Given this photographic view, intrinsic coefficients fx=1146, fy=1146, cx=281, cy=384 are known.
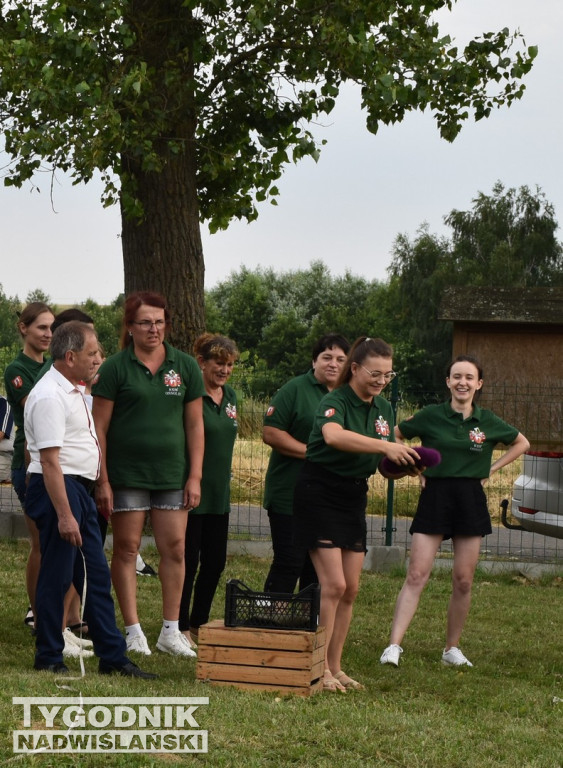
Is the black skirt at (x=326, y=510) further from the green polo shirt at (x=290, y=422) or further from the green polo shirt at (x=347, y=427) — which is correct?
the green polo shirt at (x=290, y=422)

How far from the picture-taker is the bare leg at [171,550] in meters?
6.66

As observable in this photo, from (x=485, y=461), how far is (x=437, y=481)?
0.35 m

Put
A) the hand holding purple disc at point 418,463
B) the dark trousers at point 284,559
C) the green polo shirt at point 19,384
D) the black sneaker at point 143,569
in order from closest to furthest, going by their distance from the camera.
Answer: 1. the hand holding purple disc at point 418,463
2. the dark trousers at point 284,559
3. the green polo shirt at point 19,384
4. the black sneaker at point 143,569

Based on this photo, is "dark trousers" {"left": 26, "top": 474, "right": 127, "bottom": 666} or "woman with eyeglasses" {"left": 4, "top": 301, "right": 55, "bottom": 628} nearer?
"dark trousers" {"left": 26, "top": 474, "right": 127, "bottom": 666}

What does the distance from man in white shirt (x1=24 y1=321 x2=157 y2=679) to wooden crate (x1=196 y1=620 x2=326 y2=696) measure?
35cm

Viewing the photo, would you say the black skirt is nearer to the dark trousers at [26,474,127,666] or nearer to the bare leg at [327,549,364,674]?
the bare leg at [327,549,364,674]

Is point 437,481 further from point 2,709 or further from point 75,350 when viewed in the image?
point 2,709

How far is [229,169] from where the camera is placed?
1262 centimetres

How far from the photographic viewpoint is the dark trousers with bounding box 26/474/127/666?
19.0 ft

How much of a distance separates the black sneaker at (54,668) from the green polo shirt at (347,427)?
5.51ft

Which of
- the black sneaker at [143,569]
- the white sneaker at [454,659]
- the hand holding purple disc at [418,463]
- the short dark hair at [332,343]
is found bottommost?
the white sneaker at [454,659]

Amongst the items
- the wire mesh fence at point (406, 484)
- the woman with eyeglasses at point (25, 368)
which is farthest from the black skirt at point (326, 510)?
the wire mesh fence at point (406, 484)

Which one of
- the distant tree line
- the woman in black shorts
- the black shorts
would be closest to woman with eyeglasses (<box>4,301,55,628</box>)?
the woman in black shorts

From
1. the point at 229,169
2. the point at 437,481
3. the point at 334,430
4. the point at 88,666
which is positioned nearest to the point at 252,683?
the point at 88,666
